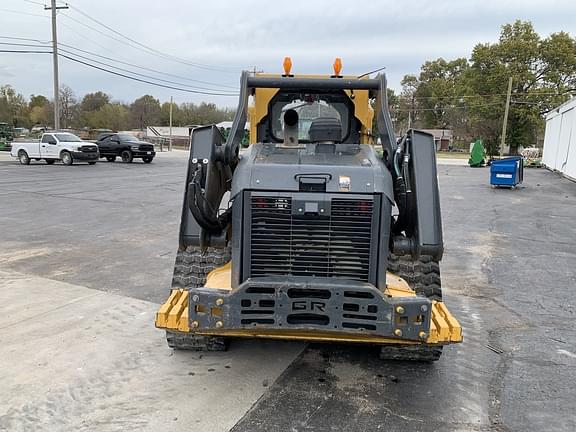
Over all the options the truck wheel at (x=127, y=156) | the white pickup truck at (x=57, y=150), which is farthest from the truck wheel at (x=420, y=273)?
the truck wheel at (x=127, y=156)

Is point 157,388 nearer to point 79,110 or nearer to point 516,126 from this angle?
point 516,126

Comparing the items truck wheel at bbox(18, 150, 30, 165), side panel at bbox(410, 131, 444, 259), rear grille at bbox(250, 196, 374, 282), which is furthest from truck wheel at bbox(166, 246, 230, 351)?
truck wheel at bbox(18, 150, 30, 165)

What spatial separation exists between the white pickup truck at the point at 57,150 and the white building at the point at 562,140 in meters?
23.7

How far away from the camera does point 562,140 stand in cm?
2869

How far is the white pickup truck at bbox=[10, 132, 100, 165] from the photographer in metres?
25.3

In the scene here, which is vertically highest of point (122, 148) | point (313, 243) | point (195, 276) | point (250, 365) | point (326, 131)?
point (326, 131)

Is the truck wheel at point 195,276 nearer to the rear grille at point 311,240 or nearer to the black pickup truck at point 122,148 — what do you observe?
the rear grille at point 311,240

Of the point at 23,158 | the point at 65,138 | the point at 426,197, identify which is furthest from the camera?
the point at 23,158

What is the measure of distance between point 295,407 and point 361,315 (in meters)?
0.81

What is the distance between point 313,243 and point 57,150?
25.3m

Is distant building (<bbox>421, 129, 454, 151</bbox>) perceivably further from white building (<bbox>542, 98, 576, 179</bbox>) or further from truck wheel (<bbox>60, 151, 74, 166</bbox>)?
truck wheel (<bbox>60, 151, 74, 166</bbox>)

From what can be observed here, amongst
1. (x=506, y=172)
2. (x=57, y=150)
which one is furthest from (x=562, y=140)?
(x=57, y=150)

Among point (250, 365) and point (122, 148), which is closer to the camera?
point (250, 365)

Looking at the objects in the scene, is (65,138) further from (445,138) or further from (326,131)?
(445,138)
